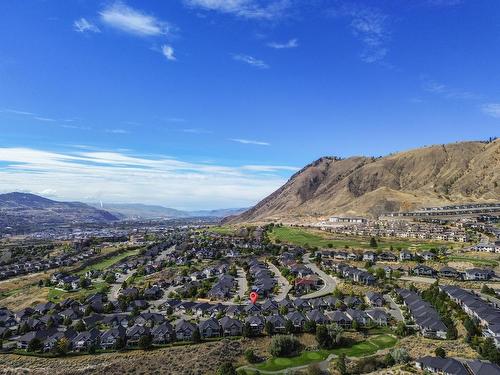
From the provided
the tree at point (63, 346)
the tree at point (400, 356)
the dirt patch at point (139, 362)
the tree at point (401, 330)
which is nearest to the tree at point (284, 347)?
the dirt patch at point (139, 362)

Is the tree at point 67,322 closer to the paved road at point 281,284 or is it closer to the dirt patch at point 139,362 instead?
the dirt patch at point 139,362

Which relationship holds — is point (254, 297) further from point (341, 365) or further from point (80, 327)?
point (341, 365)

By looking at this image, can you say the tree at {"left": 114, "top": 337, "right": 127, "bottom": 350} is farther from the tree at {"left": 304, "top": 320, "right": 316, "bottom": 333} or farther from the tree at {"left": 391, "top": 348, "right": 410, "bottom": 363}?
the tree at {"left": 391, "top": 348, "right": 410, "bottom": 363}

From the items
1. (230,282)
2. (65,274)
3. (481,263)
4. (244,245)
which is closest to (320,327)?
(230,282)

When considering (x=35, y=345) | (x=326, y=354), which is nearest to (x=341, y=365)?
(x=326, y=354)

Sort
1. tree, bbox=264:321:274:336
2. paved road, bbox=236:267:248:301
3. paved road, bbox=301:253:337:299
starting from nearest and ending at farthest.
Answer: tree, bbox=264:321:274:336 < paved road, bbox=301:253:337:299 < paved road, bbox=236:267:248:301

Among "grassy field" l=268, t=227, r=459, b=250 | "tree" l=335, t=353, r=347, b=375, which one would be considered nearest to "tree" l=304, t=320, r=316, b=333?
"tree" l=335, t=353, r=347, b=375

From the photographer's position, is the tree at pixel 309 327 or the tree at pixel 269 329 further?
the tree at pixel 269 329
